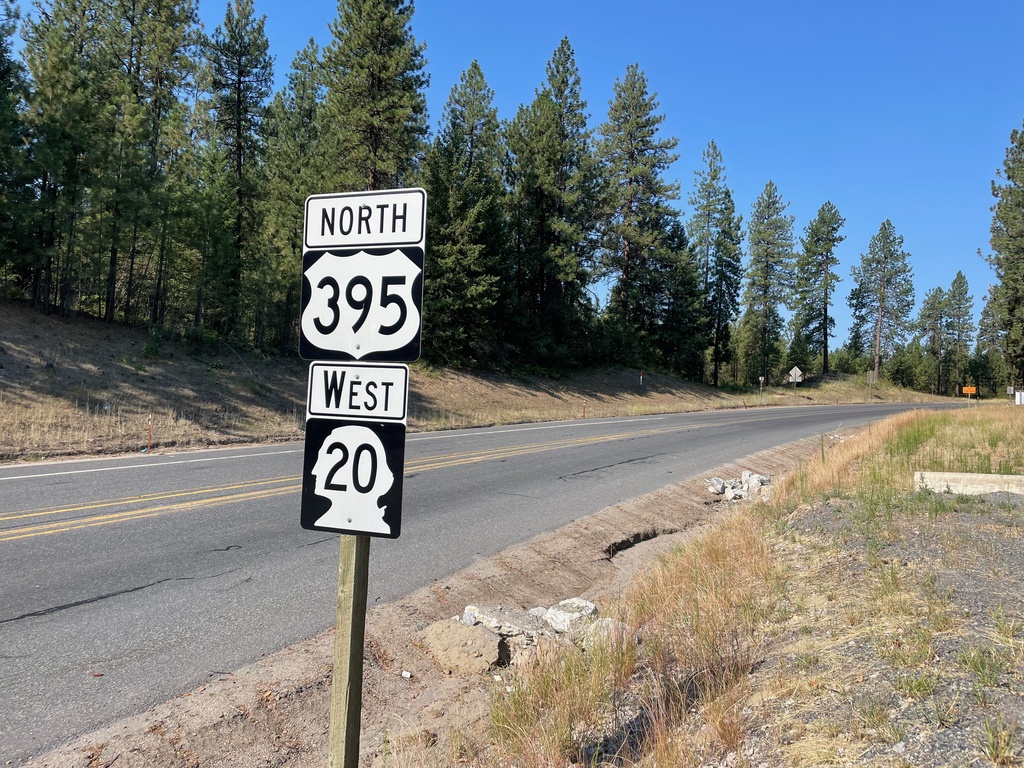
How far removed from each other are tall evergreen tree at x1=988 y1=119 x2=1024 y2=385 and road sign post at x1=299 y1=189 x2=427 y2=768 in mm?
58062

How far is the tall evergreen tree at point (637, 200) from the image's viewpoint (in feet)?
159

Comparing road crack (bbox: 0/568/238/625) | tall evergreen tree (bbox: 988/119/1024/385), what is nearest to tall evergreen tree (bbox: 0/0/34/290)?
road crack (bbox: 0/568/238/625)

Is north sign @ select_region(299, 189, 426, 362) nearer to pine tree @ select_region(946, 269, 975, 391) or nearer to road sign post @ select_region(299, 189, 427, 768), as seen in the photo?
road sign post @ select_region(299, 189, 427, 768)

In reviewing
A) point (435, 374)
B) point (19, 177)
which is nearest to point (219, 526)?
point (19, 177)

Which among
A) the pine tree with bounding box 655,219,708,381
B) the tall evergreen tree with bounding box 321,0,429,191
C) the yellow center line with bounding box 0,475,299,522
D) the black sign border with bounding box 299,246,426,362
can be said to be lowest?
the yellow center line with bounding box 0,475,299,522

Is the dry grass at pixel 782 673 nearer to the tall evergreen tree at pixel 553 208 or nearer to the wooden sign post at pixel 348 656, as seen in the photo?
the wooden sign post at pixel 348 656

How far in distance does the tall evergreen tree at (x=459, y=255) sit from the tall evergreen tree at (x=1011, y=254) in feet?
133

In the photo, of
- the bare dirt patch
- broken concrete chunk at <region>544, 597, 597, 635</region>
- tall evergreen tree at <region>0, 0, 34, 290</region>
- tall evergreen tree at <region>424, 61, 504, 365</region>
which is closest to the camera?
the bare dirt patch

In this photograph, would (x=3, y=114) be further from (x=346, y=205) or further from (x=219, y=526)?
(x=346, y=205)

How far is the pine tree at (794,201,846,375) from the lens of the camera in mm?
66625

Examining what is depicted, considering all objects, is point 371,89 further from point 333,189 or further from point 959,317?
point 959,317

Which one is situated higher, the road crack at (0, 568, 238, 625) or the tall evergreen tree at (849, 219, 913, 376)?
the tall evergreen tree at (849, 219, 913, 376)

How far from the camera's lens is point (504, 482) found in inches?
475

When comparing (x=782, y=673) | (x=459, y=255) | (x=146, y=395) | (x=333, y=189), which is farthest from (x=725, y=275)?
(x=782, y=673)
